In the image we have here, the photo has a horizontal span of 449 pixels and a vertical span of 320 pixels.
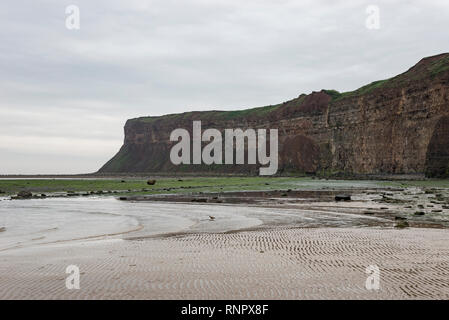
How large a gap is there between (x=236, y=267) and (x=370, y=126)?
323 ft

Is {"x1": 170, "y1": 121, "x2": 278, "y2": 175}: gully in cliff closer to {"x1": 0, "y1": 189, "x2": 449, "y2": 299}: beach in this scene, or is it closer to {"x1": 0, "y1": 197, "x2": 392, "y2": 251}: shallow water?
{"x1": 0, "y1": 197, "x2": 392, "y2": 251}: shallow water

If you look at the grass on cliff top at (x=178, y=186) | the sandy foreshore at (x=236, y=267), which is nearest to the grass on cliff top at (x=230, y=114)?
A: the grass on cliff top at (x=178, y=186)

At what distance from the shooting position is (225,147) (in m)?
166

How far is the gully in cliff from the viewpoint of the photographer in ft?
468

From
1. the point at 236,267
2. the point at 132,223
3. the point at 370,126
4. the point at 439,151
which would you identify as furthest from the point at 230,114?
the point at 236,267

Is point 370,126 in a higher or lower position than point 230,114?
lower

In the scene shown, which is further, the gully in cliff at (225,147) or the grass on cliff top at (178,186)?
the gully in cliff at (225,147)

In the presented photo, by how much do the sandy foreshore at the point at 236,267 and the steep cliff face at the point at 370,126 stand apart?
236 ft

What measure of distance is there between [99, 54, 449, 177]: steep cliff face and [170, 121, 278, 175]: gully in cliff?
2837 millimetres

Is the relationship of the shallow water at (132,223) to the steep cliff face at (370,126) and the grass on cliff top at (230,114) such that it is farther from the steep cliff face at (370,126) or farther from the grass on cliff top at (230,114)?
the grass on cliff top at (230,114)

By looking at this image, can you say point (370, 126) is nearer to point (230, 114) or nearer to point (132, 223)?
point (230, 114)

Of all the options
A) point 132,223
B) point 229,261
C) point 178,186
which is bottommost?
point 178,186

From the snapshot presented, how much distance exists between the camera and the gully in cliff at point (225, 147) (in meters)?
143
